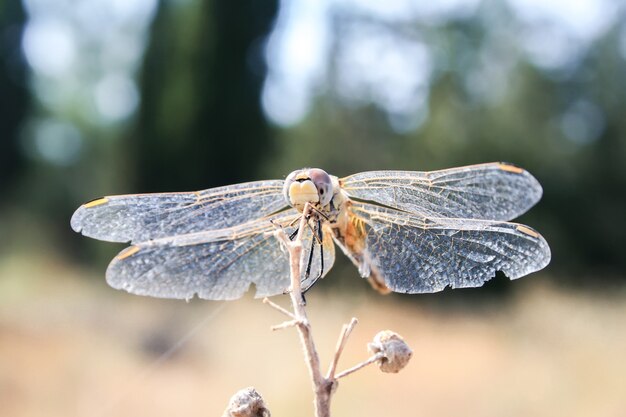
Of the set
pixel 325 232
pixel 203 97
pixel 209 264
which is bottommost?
pixel 203 97

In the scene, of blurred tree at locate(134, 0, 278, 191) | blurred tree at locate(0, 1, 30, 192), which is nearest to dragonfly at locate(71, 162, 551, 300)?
blurred tree at locate(134, 0, 278, 191)

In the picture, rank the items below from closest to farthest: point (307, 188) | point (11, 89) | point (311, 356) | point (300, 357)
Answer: point (311, 356) < point (307, 188) < point (300, 357) < point (11, 89)

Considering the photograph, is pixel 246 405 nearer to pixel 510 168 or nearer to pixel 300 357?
pixel 510 168

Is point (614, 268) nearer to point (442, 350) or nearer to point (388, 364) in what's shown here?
point (442, 350)

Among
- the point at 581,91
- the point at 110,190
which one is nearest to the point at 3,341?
the point at 110,190

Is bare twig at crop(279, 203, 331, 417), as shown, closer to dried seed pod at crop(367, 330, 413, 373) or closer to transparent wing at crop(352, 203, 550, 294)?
dried seed pod at crop(367, 330, 413, 373)

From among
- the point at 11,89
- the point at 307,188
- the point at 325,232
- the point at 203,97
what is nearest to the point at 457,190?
the point at 325,232
